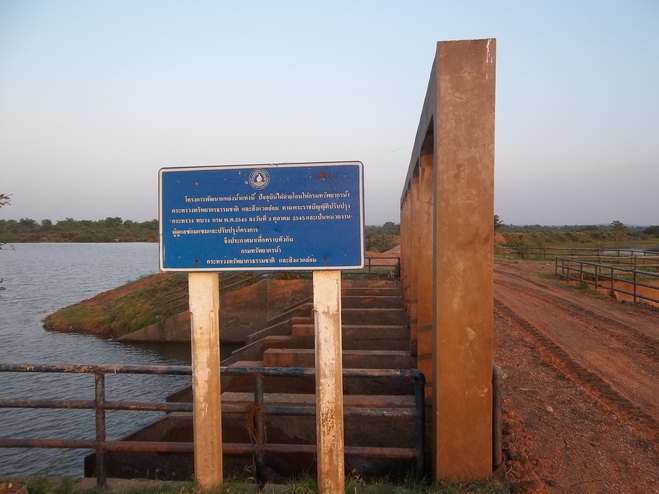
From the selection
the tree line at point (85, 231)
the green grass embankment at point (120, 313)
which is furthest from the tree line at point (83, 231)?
the green grass embankment at point (120, 313)

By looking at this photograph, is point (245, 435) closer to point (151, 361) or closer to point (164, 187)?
point (164, 187)

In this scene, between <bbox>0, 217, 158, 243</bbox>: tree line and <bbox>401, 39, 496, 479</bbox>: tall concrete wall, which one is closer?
<bbox>401, 39, 496, 479</bbox>: tall concrete wall

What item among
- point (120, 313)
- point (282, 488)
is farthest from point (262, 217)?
point (120, 313)

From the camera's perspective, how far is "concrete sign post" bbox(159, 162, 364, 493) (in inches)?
134

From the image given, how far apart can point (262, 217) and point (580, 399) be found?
499 centimetres

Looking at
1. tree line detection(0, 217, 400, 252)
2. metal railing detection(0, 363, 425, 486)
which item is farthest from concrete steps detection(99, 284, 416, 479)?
tree line detection(0, 217, 400, 252)

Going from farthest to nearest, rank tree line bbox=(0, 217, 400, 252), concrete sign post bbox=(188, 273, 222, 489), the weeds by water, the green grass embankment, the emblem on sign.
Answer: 1. tree line bbox=(0, 217, 400, 252)
2. the green grass embankment
3. the weeds by water
4. concrete sign post bbox=(188, 273, 222, 489)
5. the emblem on sign

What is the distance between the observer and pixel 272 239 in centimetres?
346

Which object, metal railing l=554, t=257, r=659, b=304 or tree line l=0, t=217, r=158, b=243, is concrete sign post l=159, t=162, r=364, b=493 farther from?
tree line l=0, t=217, r=158, b=243

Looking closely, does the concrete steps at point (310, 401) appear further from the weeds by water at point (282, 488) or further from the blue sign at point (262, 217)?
the blue sign at point (262, 217)

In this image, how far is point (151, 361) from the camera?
64.7ft

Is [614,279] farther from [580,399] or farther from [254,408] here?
[254,408]

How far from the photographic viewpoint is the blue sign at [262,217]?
3385mm

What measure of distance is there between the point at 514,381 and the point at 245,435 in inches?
151
